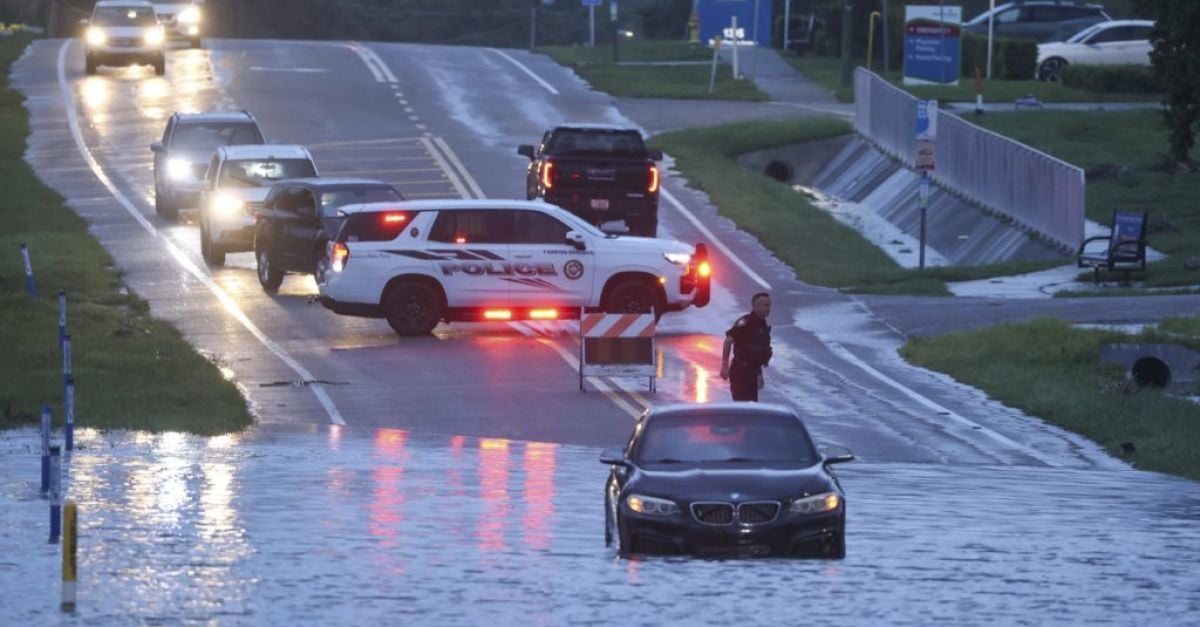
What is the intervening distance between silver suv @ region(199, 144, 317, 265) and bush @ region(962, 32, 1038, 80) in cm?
3160

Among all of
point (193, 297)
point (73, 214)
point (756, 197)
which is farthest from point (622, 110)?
point (193, 297)

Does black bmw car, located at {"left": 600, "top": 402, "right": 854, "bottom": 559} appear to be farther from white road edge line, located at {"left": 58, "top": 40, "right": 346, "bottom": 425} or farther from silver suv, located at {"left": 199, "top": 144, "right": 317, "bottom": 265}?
silver suv, located at {"left": 199, "top": 144, "right": 317, "bottom": 265}

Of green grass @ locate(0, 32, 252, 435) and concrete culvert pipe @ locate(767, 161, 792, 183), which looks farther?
concrete culvert pipe @ locate(767, 161, 792, 183)

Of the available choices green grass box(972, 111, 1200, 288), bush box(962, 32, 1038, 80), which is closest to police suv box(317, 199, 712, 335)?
green grass box(972, 111, 1200, 288)

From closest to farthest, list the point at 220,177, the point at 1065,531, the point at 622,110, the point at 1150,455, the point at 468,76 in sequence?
the point at 1065,531 → the point at 1150,455 → the point at 220,177 → the point at 622,110 → the point at 468,76

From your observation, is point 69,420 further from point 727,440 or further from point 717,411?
point 727,440

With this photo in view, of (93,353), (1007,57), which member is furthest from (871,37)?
(93,353)

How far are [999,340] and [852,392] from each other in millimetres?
3767

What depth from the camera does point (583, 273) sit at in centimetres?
2927

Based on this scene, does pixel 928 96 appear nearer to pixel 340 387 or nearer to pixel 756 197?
pixel 756 197

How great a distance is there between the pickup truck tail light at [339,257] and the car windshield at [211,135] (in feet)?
37.9

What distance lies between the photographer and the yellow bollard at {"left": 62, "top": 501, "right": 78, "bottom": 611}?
11555mm

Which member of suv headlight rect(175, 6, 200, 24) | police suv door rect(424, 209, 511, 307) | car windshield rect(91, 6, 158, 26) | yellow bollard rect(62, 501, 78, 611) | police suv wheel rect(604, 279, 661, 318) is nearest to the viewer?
yellow bollard rect(62, 501, 78, 611)

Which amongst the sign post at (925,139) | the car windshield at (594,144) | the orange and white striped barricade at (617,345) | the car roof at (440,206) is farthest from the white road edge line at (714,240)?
the orange and white striped barricade at (617,345)
